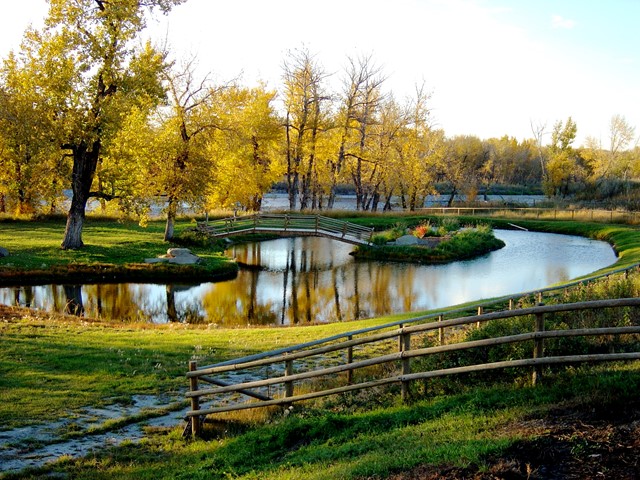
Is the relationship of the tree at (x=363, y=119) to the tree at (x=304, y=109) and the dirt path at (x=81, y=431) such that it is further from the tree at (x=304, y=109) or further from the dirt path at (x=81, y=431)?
the dirt path at (x=81, y=431)

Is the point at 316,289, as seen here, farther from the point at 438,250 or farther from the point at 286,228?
the point at 286,228

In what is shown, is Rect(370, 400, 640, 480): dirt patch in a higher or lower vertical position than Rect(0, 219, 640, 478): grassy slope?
higher

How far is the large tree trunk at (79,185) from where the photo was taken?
29.9 metres

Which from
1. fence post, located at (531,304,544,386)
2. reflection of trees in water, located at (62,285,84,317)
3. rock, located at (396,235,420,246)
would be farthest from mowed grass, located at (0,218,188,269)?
fence post, located at (531,304,544,386)

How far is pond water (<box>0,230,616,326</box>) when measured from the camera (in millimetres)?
22484

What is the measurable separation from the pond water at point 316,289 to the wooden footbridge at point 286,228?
4.96 ft

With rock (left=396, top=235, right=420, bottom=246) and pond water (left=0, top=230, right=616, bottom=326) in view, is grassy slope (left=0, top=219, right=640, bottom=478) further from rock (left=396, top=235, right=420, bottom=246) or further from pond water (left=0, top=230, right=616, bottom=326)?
rock (left=396, top=235, right=420, bottom=246)

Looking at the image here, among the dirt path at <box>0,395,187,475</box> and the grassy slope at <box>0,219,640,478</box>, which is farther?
the dirt path at <box>0,395,187,475</box>

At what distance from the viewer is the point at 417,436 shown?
6590 mm

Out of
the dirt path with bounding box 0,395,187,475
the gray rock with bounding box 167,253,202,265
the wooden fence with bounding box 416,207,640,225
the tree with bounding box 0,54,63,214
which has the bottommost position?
the dirt path with bounding box 0,395,187,475

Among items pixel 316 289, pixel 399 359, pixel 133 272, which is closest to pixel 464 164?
pixel 316 289

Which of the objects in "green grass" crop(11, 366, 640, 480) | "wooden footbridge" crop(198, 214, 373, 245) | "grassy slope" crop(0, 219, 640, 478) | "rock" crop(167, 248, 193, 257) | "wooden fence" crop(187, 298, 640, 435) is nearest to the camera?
"green grass" crop(11, 366, 640, 480)

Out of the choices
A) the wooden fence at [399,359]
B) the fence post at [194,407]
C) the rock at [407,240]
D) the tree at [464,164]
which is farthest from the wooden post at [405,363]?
the tree at [464,164]

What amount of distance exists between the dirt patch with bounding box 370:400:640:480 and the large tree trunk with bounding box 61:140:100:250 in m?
27.8
